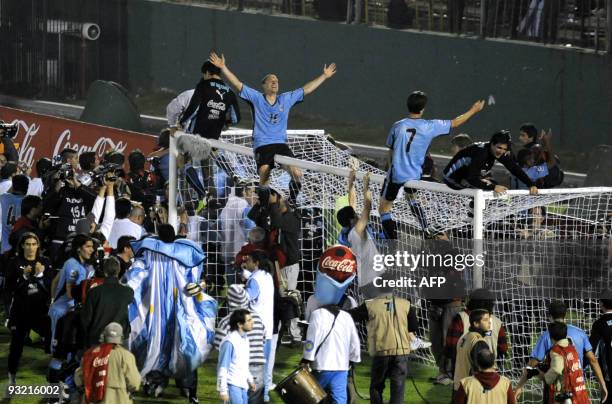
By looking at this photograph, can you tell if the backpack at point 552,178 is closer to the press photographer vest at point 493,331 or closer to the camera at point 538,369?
the press photographer vest at point 493,331

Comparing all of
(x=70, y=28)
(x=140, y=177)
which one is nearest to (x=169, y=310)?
(x=140, y=177)

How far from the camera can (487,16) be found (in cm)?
3331

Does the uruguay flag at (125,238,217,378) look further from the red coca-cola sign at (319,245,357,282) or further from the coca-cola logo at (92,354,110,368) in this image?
the coca-cola logo at (92,354,110,368)

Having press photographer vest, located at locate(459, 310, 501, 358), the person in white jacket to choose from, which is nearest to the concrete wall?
press photographer vest, located at locate(459, 310, 501, 358)

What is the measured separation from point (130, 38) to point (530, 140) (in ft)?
73.3

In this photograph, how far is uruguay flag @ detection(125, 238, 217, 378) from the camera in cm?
1658

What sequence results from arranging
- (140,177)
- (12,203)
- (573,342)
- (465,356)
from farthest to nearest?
(140,177)
(12,203)
(573,342)
(465,356)

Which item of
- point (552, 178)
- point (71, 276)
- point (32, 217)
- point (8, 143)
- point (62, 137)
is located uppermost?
point (62, 137)

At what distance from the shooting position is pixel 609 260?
18109mm

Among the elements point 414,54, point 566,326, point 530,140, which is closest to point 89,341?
point 566,326

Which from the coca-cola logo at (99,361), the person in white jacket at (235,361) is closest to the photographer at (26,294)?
the coca-cola logo at (99,361)

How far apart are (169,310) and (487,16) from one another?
17.9m

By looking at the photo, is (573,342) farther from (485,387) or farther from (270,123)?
(270,123)

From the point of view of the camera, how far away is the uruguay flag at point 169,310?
16578 mm
